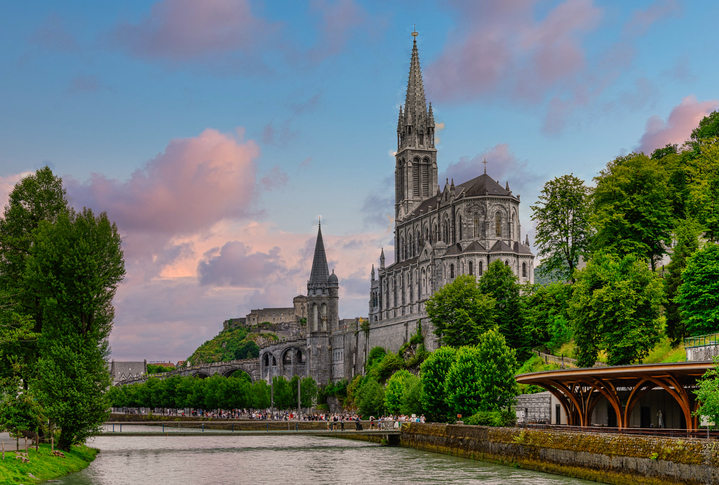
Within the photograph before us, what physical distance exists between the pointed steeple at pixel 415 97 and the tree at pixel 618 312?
6927 centimetres

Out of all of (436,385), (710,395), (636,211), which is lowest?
(436,385)

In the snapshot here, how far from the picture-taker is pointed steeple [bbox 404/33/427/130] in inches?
4496

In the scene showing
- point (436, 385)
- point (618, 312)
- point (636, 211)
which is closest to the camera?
point (618, 312)

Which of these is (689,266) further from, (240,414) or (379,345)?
(240,414)

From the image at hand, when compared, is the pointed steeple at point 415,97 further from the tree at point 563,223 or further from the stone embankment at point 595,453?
the stone embankment at point 595,453

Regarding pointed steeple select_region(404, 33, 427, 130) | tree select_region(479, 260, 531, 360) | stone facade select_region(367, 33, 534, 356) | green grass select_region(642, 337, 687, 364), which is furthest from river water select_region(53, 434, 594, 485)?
pointed steeple select_region(404, 33, 427, 130)

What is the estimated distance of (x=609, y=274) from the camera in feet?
151

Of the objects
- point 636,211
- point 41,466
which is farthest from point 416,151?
point 41,466

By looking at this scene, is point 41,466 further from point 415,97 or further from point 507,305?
point 415,97

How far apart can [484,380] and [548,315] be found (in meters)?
13.6

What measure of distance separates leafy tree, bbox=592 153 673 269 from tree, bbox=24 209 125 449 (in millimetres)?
30293

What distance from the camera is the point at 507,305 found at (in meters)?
63.9

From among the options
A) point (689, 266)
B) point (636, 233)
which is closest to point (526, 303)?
point (636, 233)

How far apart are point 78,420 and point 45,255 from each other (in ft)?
23.4
